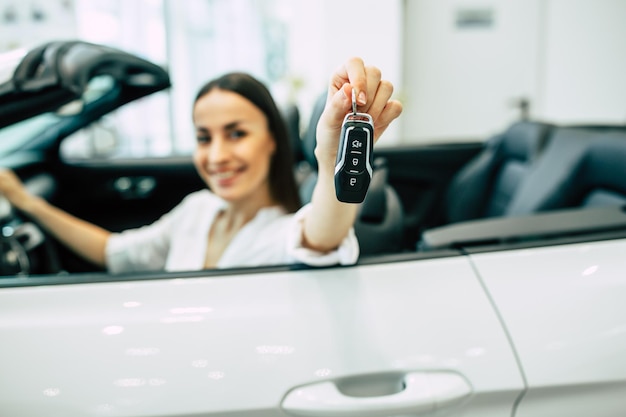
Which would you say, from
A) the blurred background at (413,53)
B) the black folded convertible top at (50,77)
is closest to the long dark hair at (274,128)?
the black folded convertible top at (50,77)

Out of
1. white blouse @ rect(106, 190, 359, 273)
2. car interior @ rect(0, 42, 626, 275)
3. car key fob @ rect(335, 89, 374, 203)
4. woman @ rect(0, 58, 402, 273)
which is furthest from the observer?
white blouse @ rect(106, 190, 359, 273)

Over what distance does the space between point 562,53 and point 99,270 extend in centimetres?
411

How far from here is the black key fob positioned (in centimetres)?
64

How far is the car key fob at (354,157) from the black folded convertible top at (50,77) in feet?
2.03

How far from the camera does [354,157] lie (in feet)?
2.13

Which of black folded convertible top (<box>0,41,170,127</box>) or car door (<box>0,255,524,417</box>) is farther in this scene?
black folded convertible top (<box>0,41,170,127</box>)

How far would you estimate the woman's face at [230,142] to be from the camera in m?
1.18

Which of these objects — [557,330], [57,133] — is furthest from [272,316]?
[57,133]

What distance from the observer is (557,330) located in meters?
0.84

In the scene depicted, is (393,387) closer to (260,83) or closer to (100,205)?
(260,83)

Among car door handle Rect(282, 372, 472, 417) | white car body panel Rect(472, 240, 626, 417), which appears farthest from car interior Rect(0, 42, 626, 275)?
car door handle Rect(282, 372, 472, 417)

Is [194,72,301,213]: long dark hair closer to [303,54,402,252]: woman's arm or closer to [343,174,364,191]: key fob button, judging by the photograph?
[303,54,402,252]: woman's arm

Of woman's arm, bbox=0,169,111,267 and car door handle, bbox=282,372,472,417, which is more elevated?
woman's arm, bbox=0,169,111,267

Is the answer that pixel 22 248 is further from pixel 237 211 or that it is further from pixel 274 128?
pixel 274 128
